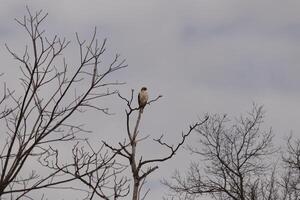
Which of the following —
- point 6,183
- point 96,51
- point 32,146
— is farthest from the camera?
point 96,51

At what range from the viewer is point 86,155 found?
13.1 feet

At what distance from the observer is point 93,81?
390cm

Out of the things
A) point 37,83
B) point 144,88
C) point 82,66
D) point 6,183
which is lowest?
point 6,183

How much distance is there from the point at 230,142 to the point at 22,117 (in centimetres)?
1747

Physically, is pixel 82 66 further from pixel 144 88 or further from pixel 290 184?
pixel 290 184

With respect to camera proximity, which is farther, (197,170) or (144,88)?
(197,170)

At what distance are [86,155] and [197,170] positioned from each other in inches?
653

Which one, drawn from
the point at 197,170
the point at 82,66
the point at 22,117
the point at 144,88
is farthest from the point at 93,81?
the point at 197,170

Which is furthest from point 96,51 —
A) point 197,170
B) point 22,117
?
point 197,170

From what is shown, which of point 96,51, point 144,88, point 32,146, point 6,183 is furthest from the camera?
point 144,88

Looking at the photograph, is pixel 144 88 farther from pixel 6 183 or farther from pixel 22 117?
pixel 6 183

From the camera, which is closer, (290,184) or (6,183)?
(6,183)

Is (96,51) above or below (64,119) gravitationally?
above

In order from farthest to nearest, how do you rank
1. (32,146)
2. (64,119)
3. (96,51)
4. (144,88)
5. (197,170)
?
(197,170) < (144,88) < (96,51) < (64,119) < (32,146)
